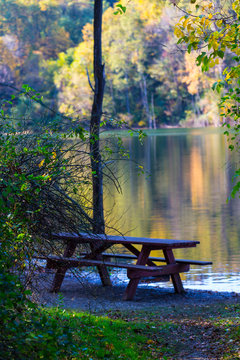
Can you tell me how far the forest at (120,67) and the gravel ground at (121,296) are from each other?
179ft

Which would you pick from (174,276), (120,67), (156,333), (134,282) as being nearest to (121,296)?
(134,282)

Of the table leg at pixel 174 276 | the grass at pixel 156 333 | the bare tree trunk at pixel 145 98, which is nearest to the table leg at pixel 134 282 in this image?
the table leg at pixel 174 276

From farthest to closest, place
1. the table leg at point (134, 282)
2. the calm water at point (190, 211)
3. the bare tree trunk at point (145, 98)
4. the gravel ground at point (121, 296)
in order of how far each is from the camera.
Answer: the bare tree trunk at point (145, 98)
the calm water at point (190, 211)
the table leg at point (134, 282)
the gravel ground at point (121, 296)

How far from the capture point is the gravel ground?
7.46 metres

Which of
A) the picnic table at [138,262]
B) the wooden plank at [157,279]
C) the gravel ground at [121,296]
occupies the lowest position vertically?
the gravel ground at [121,296]

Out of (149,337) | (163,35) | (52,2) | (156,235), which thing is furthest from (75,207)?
(52,2)

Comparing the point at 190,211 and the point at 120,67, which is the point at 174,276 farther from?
the point at 120,67

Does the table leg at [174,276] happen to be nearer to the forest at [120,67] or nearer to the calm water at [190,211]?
the calm water at [190,211]

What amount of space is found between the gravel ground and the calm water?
0.74 meters

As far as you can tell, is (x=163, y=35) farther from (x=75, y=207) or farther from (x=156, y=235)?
(x=75, y=207)

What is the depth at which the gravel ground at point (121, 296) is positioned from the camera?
7.46 metres

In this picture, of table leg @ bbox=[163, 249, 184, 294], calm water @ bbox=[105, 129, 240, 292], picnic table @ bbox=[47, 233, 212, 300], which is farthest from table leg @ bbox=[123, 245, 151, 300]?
calm water @ bbox=[105, 129, 240, 292]

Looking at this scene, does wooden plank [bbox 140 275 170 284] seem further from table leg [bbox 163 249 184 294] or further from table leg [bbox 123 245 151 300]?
table leg [bbox 123 245 151 300]

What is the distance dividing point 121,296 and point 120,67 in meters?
65.6
